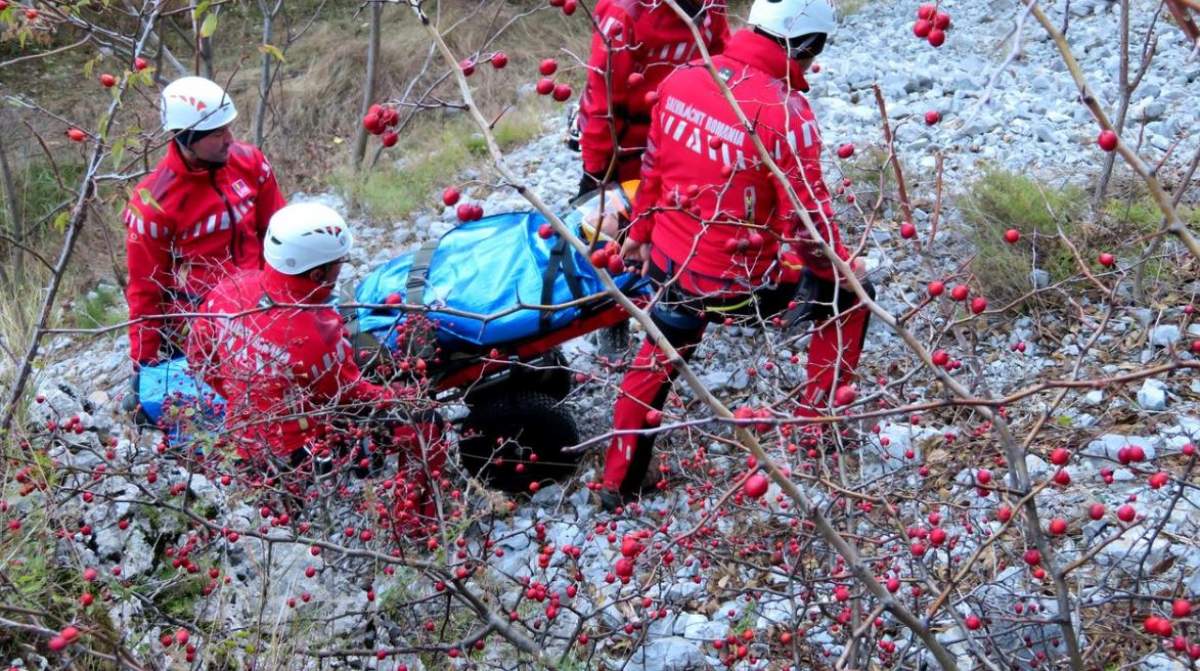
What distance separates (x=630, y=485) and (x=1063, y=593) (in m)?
2.34

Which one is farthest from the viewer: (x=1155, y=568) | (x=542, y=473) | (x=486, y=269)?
(x=542, y=473)

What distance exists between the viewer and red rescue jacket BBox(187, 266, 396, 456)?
10.8 ft

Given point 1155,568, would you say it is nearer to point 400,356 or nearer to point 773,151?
point 773,151

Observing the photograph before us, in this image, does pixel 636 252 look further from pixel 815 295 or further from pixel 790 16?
pixel 790 16

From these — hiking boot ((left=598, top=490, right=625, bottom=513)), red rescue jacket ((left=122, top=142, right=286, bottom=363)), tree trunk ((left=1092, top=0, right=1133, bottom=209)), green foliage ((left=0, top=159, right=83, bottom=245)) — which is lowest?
green foliage ((left=0, top=159, right=83, bottom=245))

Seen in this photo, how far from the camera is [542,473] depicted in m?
4.40

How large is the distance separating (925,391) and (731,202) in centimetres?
133

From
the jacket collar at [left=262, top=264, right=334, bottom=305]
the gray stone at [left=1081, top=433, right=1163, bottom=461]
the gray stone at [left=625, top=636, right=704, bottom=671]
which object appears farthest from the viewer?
the jacket collar at [left=262, top=264, right=334, bottom=305]

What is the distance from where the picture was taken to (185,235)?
4.26 metres

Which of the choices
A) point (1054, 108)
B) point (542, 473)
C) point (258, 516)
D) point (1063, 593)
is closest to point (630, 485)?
point (542, 473)

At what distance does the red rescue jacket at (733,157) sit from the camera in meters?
3.46

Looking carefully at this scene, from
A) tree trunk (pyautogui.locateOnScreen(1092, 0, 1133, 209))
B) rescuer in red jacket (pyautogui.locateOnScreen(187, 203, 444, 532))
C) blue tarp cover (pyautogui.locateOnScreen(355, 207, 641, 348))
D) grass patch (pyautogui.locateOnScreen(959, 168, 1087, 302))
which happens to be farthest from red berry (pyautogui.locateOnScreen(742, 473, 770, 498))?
grass patch (pyautogui.locateOnScreen(959, 168, 1087, 302))

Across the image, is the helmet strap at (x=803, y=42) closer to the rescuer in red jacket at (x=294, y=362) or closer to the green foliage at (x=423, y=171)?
the rescuer in red jacket at (x=294, y=362)

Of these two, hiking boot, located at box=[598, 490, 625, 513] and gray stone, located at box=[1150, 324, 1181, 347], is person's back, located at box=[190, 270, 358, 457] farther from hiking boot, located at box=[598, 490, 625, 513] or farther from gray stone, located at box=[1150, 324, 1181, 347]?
gray stone, located at box=[1150, 324, 1181, 347]
